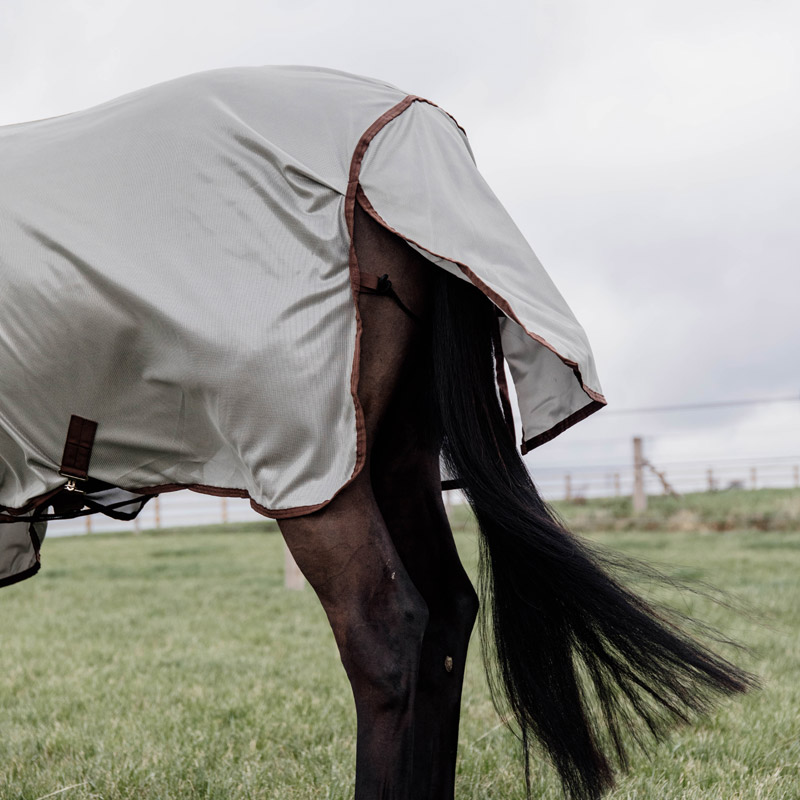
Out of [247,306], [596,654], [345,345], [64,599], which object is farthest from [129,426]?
[64,599]

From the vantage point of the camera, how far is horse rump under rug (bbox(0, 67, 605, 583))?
1492 mm

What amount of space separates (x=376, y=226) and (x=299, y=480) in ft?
1.64

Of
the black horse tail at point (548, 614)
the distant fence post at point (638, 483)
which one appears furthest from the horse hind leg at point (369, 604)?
the distant fence post at point (638, 483)

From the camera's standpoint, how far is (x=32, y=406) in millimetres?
1633

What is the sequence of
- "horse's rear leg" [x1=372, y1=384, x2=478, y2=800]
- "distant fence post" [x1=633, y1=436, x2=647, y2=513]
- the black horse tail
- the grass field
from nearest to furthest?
the black horse tail → "horse's rear leg" [x1=372, y1=384, x2=478, y2=800] → the grass field → "distant fence post" [x1=633, y1=436, x2=647, y2=513]

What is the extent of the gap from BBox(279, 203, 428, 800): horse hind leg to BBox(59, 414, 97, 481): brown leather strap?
45cm

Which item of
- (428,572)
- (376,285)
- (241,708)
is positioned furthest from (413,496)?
(241,708)

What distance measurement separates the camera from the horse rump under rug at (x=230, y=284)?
1.49 meters

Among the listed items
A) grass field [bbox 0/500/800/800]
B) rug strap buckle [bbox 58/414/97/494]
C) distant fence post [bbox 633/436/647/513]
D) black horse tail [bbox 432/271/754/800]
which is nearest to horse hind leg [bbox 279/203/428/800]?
black horse tail [bbox 432/271/754/800]

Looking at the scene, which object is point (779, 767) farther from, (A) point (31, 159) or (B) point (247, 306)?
(A) point (31, 159)

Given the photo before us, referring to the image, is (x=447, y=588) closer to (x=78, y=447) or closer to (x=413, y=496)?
(x=413, y=496)

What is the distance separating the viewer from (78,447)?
1628 mm

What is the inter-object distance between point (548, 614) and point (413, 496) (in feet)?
1.24

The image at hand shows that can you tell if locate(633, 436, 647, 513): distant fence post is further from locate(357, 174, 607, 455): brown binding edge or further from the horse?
locate(357, 174, 607, 455): brown binding edge
